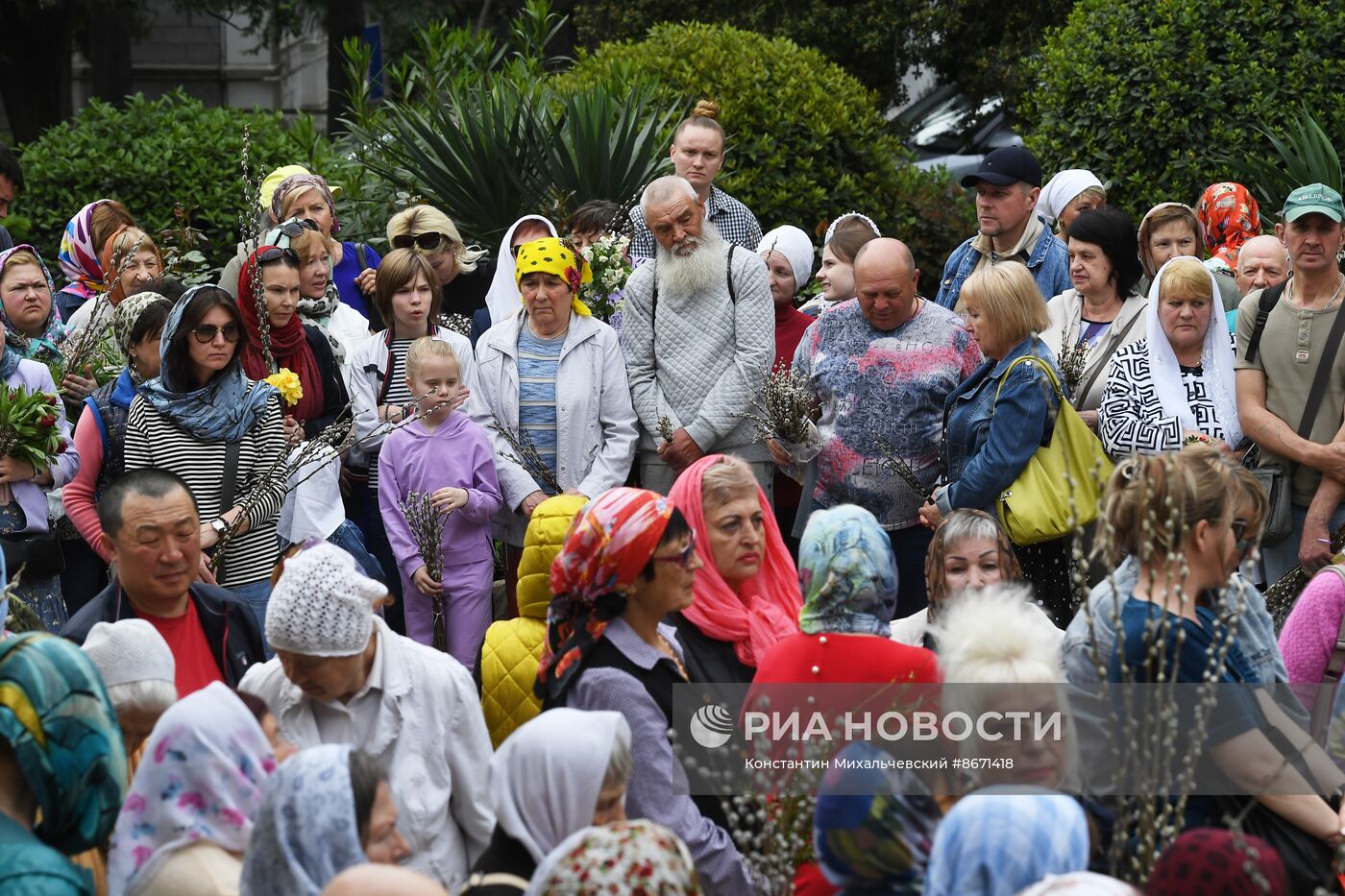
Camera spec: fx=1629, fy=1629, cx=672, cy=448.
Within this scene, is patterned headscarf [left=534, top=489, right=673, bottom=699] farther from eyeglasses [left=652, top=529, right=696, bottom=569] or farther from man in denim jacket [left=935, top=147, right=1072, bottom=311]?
man in denim jacket [left=935, top=147, right=1072, bottom=311]

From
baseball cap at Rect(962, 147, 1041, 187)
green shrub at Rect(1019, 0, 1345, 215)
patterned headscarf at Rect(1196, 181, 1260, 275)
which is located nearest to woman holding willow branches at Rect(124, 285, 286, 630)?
baseball cap at Rect(962, 147, 1041, 187)

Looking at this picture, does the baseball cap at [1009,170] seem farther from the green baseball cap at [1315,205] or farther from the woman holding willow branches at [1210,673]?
the woman holding willow branches at [1210,673]

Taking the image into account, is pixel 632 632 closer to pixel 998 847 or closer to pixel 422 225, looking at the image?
pixel 998 847

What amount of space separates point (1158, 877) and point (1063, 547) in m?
3.12

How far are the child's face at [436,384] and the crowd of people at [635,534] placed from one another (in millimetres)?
18

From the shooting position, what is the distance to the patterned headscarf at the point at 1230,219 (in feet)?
26.1

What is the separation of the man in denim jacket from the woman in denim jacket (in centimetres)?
125

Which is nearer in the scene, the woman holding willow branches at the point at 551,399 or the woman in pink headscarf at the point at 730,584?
the woman in pink headscarf at the point at 730,584

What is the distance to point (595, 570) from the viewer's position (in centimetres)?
402

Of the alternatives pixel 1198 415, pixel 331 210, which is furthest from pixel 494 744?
pixel 331 210

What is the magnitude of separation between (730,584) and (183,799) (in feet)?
5.98

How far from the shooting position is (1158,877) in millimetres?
2775

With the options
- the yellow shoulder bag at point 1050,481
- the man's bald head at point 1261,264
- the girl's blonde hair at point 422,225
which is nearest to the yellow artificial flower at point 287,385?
the girl's blonde hair at point 422,225

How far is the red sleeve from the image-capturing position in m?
5.67
